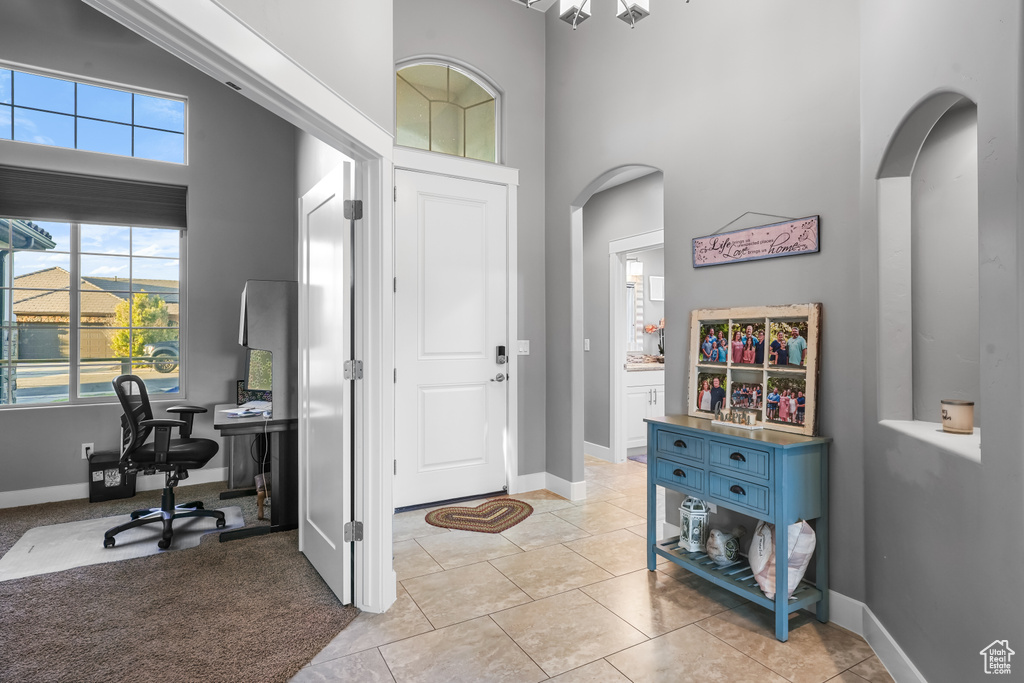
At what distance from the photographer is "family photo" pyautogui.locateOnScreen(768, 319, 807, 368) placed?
238 cm

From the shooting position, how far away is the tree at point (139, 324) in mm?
4340

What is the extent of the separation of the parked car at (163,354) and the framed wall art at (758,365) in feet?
13.2

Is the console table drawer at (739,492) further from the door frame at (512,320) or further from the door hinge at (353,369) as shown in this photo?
the door frame at (512,320)

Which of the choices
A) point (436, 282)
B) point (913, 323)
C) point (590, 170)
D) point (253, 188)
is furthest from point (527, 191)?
point (913, 323)

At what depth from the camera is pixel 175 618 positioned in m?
2.31

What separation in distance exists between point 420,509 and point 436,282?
155 cm

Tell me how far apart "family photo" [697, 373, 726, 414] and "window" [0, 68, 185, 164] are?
4.34 m

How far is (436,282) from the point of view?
12.5 ft

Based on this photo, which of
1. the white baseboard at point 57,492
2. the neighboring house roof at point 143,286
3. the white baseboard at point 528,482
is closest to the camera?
the white baseboard at point 57,492

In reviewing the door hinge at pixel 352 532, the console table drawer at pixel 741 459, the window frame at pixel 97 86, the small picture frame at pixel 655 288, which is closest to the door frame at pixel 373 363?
the door hinge at pixel 352 532

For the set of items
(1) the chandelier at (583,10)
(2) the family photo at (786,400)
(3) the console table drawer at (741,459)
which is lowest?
(3) the console table drawer at (741,459)

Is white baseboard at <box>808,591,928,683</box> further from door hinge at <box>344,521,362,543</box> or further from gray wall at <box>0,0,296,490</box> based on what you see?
gray wall at <box>0,0,296,490</box>

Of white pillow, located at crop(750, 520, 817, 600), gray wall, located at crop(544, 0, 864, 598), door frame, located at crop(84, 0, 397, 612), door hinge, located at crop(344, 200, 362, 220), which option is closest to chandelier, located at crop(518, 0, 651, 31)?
gray wall, located at crop(544, 0, 864, 598)

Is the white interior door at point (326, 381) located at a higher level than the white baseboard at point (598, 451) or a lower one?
higher
